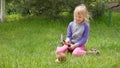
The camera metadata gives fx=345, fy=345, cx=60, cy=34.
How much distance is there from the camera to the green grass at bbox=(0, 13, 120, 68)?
17.0 ft

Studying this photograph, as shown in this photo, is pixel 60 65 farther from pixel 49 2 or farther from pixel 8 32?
pixel 49 2

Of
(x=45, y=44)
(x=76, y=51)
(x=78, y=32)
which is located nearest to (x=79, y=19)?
(x=78, y=32)

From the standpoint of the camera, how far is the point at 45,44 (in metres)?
7.89

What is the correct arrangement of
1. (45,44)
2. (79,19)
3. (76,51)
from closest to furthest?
(76,51)
(79,19)
(45,44)

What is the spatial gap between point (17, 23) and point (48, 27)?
46.9 inches

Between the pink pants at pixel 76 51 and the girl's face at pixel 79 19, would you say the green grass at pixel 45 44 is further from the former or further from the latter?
the girl's face at pixel 79 19

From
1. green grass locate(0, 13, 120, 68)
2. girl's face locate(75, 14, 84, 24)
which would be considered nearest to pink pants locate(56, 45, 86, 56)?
green grass locate(0, 13, 120, 68)

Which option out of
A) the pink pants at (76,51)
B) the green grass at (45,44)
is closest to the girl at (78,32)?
the pink pants at (76,51)

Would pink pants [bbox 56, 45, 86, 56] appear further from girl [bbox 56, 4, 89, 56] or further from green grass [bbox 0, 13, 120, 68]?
green grass [bbox 0, 13, 120, 68]

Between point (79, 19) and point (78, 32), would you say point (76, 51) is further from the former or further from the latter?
point (79, 19)

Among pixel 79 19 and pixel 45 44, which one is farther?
pixel 45 44

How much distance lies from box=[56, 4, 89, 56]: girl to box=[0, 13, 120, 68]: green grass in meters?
0.33

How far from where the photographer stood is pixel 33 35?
9344mm

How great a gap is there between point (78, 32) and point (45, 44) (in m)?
1.39
